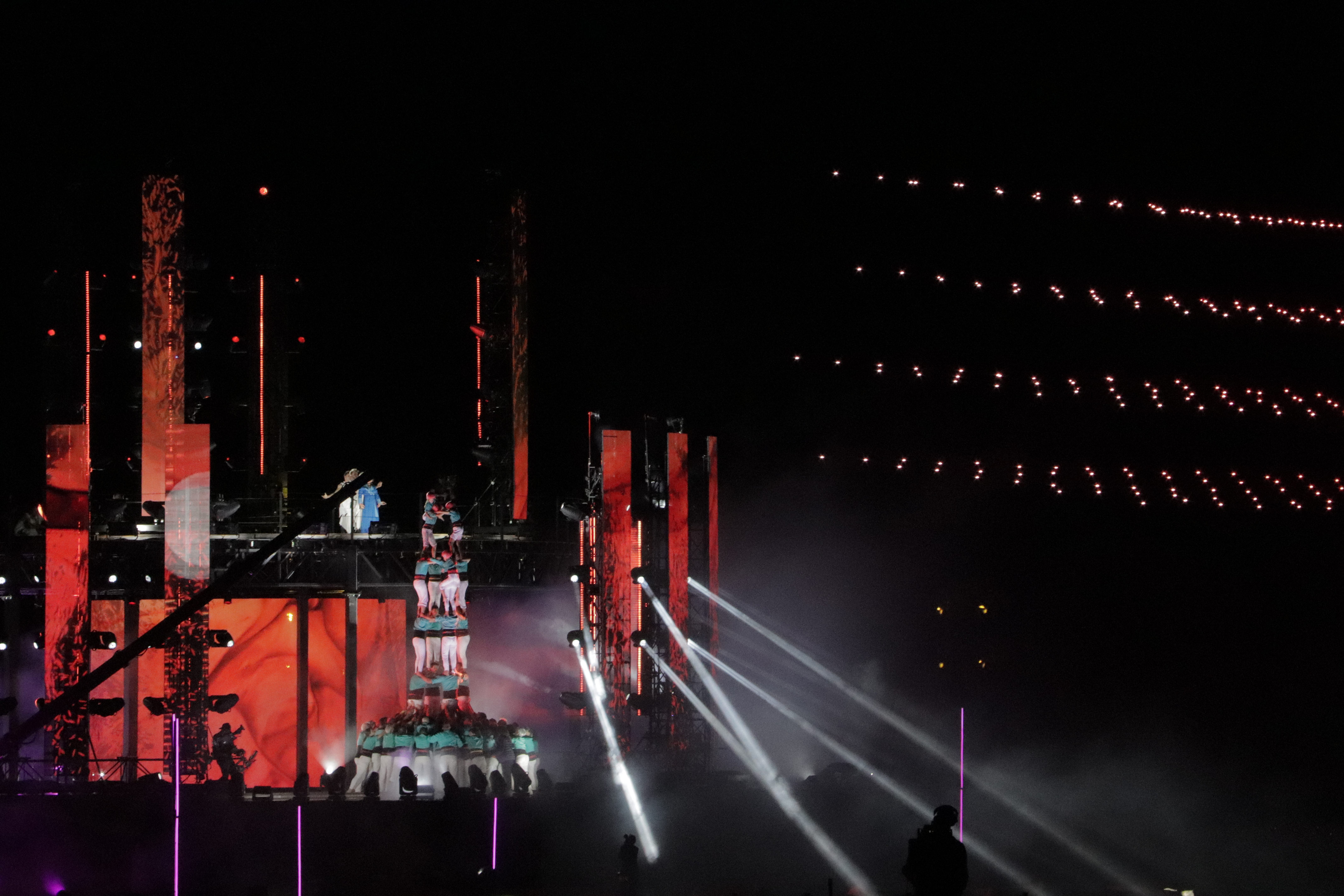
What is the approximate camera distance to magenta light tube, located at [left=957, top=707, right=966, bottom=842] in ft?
39.9

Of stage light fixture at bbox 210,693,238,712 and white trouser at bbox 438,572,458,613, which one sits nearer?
stage light fixture at bbox 210,693,238,712

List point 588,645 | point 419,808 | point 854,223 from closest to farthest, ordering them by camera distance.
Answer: point 419,808 < point 854,223 < point 588,645

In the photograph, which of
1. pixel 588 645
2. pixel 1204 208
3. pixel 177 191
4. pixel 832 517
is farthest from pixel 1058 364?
pixel 177 191

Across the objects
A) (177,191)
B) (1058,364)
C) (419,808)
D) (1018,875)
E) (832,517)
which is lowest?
(1018,875)

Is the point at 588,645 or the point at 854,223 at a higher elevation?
the point at 854,223

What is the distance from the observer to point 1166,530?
13.4 meters

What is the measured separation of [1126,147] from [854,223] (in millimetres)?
2614

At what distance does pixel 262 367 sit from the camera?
15.6 metres

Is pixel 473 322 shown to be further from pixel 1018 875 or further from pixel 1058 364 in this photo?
pixel 1018 875

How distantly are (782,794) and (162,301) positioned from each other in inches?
312

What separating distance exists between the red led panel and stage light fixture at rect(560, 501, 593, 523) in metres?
0.49

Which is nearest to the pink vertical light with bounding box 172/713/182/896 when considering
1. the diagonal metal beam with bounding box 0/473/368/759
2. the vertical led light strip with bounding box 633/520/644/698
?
the diagonal metal beam with bounding box 0/473/368/759

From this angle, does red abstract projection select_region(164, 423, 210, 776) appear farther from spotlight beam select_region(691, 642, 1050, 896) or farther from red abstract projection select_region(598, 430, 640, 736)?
spotlight beam select_region(691, 642, 1050, 896)

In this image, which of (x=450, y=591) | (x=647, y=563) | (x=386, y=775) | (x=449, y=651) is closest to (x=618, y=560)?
(x=647, y=563)
